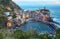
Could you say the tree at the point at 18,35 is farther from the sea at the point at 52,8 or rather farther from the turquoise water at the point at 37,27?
the sea at the point at 52,8

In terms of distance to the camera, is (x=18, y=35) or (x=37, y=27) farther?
(x=37, y=27)

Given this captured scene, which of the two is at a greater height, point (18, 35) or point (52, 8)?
point (52, 8)

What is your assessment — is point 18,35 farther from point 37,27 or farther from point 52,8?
point 52,8

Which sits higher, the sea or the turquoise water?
the sea

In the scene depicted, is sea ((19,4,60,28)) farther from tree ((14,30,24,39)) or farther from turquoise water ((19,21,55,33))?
tree ((14,30,24,39))

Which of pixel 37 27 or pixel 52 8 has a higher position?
pixel 52 8

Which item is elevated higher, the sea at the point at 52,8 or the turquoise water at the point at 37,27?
the sea at the point at 52,8

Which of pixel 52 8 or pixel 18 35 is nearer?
pixel 18 35

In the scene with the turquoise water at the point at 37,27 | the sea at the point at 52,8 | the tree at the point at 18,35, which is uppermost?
the sea at the point at 52,8

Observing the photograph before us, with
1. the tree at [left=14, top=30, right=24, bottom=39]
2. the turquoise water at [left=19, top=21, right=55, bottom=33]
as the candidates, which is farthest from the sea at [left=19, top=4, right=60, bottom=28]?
the tree at [left=14, top=30, right=24, bottom=39]

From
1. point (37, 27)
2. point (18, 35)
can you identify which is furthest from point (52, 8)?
point (18, 35)

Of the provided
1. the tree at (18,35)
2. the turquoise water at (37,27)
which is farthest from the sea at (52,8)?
the tree at (18,35)

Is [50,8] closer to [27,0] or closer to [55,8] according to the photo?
[55,8]
